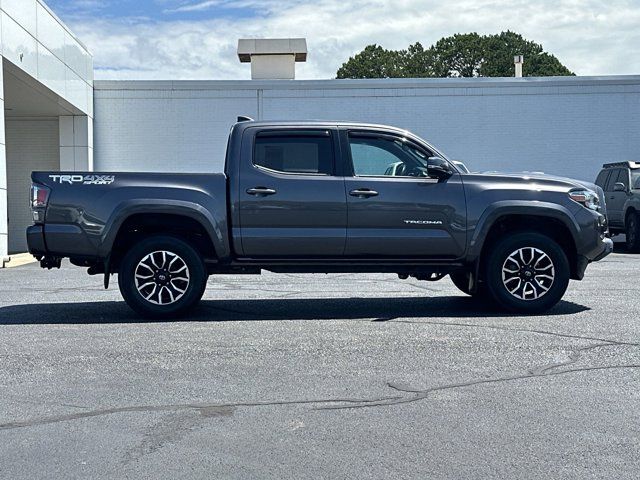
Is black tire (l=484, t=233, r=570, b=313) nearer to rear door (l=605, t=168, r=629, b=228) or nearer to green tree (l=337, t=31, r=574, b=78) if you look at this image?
rear door (l=605, t=168, r=629, b=228)

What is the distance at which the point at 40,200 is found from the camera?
344 inches

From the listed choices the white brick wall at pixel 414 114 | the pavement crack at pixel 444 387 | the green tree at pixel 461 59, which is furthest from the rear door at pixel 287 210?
the green tree at pixel 461 59

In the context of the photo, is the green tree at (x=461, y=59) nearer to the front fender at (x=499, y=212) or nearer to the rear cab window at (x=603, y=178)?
the rear cab window at (x=603, y=178)

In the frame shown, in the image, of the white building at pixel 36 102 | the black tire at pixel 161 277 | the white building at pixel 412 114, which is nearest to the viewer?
the black tire at pixel 161 277

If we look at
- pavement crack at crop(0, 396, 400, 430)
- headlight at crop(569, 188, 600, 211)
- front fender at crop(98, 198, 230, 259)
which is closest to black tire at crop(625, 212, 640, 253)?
headlight at crop(569, 188, 600, 211)

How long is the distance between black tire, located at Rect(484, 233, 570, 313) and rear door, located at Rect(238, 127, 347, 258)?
1657mm

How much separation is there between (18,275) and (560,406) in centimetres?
1114

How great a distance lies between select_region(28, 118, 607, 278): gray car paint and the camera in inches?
343

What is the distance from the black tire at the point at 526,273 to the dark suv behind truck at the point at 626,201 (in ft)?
35.6

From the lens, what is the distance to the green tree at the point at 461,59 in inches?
2736

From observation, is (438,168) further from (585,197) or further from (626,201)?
(626,201)

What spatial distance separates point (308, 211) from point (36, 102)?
1636 cm

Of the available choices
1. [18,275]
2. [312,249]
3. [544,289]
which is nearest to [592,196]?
[544,289]

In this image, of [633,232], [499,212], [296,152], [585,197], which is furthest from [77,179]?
[633,232]
